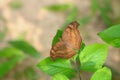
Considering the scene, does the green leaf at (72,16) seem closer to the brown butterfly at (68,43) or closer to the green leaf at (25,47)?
the green leaf at (25,47)

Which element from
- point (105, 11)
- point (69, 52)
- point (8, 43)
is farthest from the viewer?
point (105, 11)

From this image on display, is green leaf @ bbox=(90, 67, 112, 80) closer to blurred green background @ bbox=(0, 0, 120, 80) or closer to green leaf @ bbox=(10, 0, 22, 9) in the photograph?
blurred green background @ bbox=(0, 0, 120, 80)

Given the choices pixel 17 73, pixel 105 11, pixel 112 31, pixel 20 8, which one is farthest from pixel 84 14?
pixel 112 31

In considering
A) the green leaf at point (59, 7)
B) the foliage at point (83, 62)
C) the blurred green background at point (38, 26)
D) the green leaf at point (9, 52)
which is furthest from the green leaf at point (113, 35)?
the green leaf at point (59, 7)

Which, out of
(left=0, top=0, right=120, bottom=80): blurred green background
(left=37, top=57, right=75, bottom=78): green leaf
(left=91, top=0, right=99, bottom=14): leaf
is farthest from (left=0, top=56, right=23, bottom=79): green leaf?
(left=37, top=57, right=75, bottom=78): green leaf

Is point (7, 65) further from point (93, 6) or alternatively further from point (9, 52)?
point (93, 6)

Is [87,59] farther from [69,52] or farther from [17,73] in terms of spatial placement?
[17,73]
